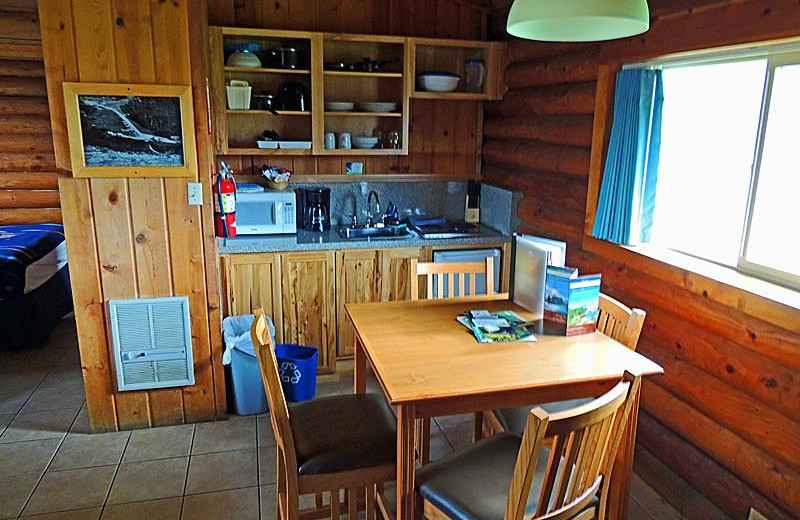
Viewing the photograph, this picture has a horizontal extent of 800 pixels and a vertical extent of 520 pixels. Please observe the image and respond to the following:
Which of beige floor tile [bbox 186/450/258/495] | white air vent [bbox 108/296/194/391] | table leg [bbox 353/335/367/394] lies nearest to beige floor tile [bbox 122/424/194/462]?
beige floor tile [bbox 186/450/258/495]

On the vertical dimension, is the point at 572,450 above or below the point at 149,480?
above

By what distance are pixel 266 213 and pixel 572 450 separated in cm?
268

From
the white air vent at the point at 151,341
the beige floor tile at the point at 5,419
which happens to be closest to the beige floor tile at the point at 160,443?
the white air vent at the point at 151,341

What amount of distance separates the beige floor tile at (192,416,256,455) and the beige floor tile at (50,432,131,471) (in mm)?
372

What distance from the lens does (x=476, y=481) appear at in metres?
1.85

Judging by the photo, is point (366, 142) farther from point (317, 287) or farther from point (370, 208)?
point (317, 287)

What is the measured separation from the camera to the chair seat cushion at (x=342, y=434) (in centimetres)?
197

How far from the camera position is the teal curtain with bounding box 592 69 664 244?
2664 mm

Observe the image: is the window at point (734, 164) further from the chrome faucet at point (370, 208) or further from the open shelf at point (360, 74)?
the chrome faucet at point (370, 208)

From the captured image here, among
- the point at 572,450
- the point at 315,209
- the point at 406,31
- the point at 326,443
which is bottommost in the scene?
the point at 326,443

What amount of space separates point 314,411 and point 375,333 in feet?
1.23

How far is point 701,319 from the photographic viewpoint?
2441 mm

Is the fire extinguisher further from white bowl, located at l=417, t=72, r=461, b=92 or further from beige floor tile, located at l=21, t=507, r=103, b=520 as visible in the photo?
white bowl, located at l=417, t=72, r=461, b=92

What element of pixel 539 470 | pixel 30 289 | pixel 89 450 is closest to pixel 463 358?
pixel 539 470
